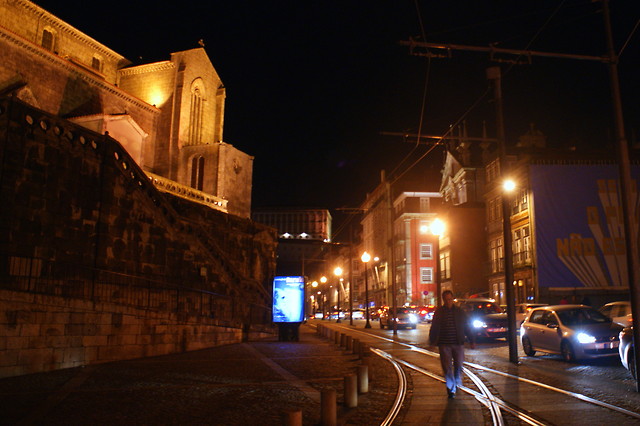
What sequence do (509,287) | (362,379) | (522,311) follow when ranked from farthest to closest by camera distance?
(522,311)
(509,287)
(362,379)

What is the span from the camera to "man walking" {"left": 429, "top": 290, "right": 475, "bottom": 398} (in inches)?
362

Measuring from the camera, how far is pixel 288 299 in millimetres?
24203

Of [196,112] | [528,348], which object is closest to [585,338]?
[528,348]

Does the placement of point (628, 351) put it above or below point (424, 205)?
below

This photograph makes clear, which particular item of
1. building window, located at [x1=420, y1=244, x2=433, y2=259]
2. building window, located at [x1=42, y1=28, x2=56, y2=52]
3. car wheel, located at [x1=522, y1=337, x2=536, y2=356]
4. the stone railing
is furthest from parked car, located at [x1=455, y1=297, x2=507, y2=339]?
building window, located at [x1=420, y1=244, x2=433, y2=259]

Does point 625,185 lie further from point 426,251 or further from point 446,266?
point 426,251

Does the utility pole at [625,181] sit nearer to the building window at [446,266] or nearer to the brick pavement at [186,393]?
the brick pavement at [186,393]

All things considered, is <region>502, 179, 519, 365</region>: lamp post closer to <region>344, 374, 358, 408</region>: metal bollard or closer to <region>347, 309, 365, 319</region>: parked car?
<region>344, 374, 358, 408</region>: metal bollard

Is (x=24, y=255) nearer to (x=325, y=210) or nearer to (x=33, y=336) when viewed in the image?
(x=33, y=336)

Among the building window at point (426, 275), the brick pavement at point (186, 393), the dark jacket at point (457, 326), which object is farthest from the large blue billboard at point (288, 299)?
the building window at point (426, 275)

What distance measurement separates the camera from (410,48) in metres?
12.1

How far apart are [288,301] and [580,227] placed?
2281 centimetres

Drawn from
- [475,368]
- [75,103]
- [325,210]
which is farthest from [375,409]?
[325,210]

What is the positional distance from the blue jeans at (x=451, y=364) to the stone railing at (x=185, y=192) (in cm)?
2545
